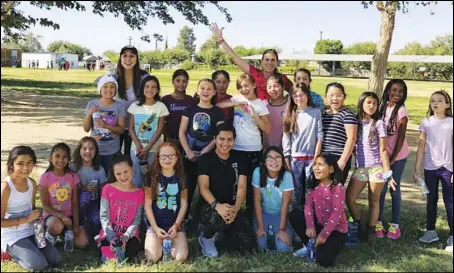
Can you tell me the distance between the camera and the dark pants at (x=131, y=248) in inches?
155

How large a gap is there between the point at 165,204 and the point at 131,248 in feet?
1.52

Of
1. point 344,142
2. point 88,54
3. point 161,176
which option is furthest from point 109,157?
point 88,54

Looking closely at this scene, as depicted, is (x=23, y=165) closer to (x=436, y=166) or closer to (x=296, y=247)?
(x=296, y=247)

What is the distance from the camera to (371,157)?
4.51m

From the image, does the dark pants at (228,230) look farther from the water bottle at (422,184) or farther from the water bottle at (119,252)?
the water bottle at (422,184)

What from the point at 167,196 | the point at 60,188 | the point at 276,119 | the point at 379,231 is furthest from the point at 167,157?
the point at 379,231

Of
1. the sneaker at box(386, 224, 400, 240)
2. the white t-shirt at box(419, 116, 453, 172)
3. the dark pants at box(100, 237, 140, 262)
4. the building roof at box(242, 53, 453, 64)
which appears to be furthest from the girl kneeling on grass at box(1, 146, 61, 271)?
the building roof at box(242, 53, 453, 64)

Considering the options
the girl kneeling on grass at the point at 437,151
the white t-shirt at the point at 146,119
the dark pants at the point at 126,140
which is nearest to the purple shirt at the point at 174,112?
the white t-shirt at the point at 146,119

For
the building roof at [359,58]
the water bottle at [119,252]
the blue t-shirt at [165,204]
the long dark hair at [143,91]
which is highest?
the building roof at [359,58]

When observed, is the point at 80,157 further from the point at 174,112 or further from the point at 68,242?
the point at 174,112

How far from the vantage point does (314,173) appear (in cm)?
426

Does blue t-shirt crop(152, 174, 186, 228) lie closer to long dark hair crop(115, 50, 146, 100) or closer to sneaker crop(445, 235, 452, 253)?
long dark hair crop(115, 50, 146, 100)

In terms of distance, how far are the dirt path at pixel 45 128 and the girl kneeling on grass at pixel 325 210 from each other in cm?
224

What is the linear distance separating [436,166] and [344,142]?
2.83 feet
